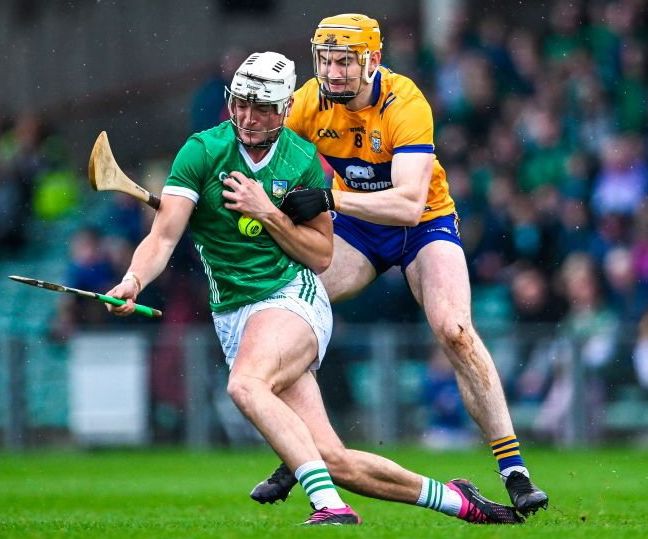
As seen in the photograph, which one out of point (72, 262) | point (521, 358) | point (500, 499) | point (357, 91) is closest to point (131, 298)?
point (357, 91)

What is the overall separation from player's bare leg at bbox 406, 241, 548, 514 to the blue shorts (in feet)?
0.54

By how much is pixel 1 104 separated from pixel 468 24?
5496 millimetres

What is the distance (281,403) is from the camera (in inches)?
301

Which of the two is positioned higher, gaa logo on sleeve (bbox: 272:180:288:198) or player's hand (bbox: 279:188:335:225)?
gaa logo on sleeve (bbox: 272:180:288:198)

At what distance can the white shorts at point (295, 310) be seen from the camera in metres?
7.97

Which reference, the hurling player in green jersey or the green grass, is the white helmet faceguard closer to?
the hurling player in green jersey

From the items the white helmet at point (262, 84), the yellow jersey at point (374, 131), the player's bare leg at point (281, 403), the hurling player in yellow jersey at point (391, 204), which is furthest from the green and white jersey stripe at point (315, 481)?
the yellow jersey at point (374, 131)

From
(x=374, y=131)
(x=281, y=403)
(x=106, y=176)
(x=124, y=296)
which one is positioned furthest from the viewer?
(x=374, y=131)

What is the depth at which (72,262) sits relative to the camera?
17.1 metres

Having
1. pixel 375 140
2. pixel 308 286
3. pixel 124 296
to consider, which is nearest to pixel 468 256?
pixel 375 140

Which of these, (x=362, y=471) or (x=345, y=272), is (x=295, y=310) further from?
(x=345, y=272)

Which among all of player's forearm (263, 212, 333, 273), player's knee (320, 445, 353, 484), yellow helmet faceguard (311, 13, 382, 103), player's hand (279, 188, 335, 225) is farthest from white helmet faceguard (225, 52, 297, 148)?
player's knee (320, 445, 353, 484)

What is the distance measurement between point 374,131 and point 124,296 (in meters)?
2.13

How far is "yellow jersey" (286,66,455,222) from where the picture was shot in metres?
8.95
